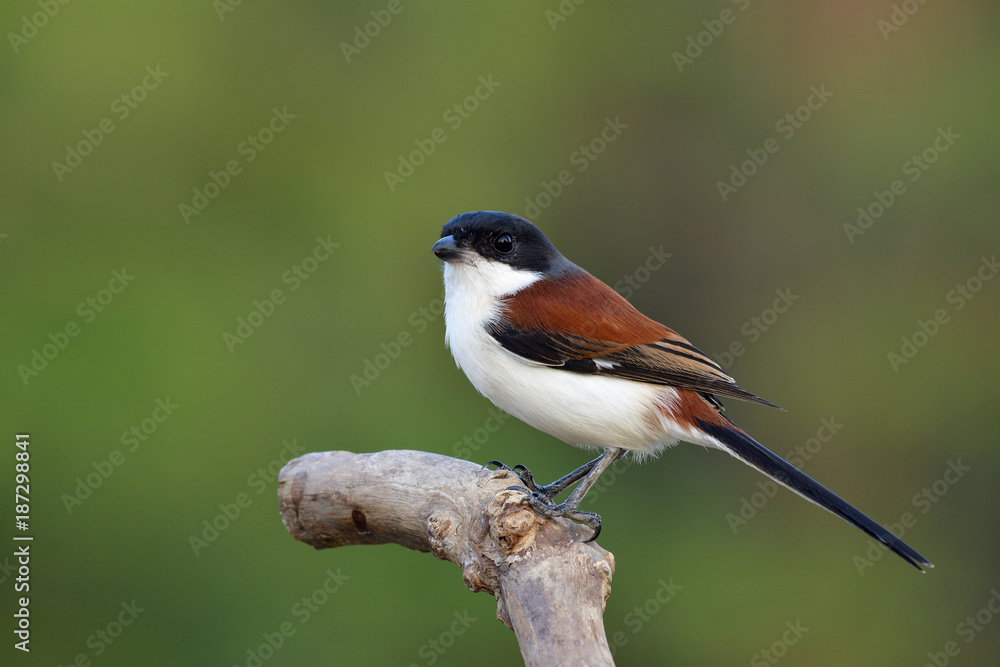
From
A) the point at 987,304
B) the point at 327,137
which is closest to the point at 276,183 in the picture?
the point at 327,137

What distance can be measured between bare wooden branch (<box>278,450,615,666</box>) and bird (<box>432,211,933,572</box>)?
0.32m

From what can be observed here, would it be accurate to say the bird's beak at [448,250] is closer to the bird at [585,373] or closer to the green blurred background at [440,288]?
the bird at [585,373]

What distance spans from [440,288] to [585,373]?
Result: 3729 mm

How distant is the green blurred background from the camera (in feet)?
18.6

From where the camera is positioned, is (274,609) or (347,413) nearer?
(274,609)

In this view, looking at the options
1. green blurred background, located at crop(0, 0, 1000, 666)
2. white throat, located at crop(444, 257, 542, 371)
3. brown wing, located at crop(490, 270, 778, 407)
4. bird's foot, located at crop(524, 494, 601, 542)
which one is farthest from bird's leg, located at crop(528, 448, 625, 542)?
green blurred background, located at crop(0, 0, 1000, 666)

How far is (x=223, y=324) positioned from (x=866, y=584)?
4.67 metres

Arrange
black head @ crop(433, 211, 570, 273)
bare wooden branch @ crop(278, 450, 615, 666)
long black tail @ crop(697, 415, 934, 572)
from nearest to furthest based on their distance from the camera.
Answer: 1. bare wooden branch @ crop(278, 450, 615, 666)
2. long black tail @ crop(697, 415, 934, 572)
3. black head @ crop(433, 211, 570, 273)

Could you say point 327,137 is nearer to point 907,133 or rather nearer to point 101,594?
point 101,594

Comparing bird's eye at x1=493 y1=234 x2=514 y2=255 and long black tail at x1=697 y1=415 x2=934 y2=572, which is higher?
long black tail at x1=697 y1=415 x2=934 y2=572

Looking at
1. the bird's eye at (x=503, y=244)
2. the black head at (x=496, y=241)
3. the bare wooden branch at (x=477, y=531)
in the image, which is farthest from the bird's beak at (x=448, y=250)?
the bare wooden branch at (x=477, y=531)

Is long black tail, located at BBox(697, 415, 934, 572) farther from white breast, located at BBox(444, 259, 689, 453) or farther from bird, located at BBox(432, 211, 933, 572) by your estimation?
white breast, located at BBox(444, 259, 689, 453)

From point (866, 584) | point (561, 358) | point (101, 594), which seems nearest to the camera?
point (561, 358)

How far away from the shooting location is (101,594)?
5473 millimetres
